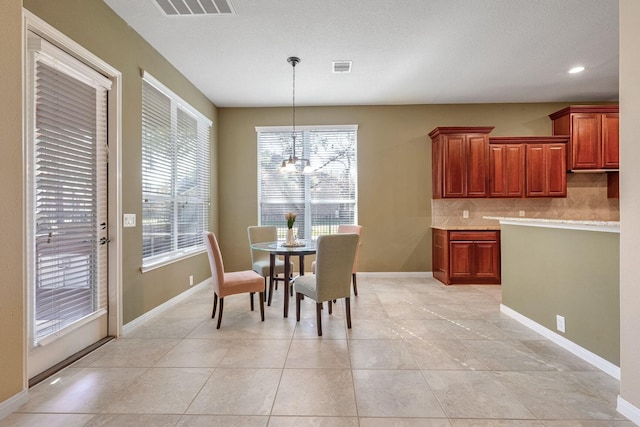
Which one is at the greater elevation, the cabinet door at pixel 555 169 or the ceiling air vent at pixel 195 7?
the ceiling air vent at pixel 195 7

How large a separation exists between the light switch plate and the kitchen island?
12.8 feet

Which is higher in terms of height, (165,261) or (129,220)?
(129,220)

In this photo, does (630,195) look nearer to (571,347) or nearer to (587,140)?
(571,347)

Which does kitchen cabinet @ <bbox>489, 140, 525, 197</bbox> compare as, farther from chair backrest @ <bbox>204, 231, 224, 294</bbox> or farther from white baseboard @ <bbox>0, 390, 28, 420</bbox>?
white baseboard @ <bbox>0, 390, 28, 420</bbox>

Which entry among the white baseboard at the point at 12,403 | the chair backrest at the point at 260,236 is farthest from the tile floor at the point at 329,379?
the chair backrest at the point at 260,236

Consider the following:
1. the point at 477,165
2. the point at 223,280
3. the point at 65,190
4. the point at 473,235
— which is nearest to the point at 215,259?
the point at 223,280

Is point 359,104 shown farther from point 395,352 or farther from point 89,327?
point 89,327

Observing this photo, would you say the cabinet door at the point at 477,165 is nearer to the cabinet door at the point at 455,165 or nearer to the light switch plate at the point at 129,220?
the cabinet door at the point at 455,165

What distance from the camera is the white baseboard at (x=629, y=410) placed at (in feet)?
5.50

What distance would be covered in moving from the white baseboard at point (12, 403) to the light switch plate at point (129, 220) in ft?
4.77

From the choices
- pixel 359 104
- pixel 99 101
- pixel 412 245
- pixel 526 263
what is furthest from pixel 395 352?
pixel 359 104

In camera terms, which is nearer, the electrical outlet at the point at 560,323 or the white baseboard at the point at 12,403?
the white baseboard at the point at 12,403

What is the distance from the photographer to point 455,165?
4.84m

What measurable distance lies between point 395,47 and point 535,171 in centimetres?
323
